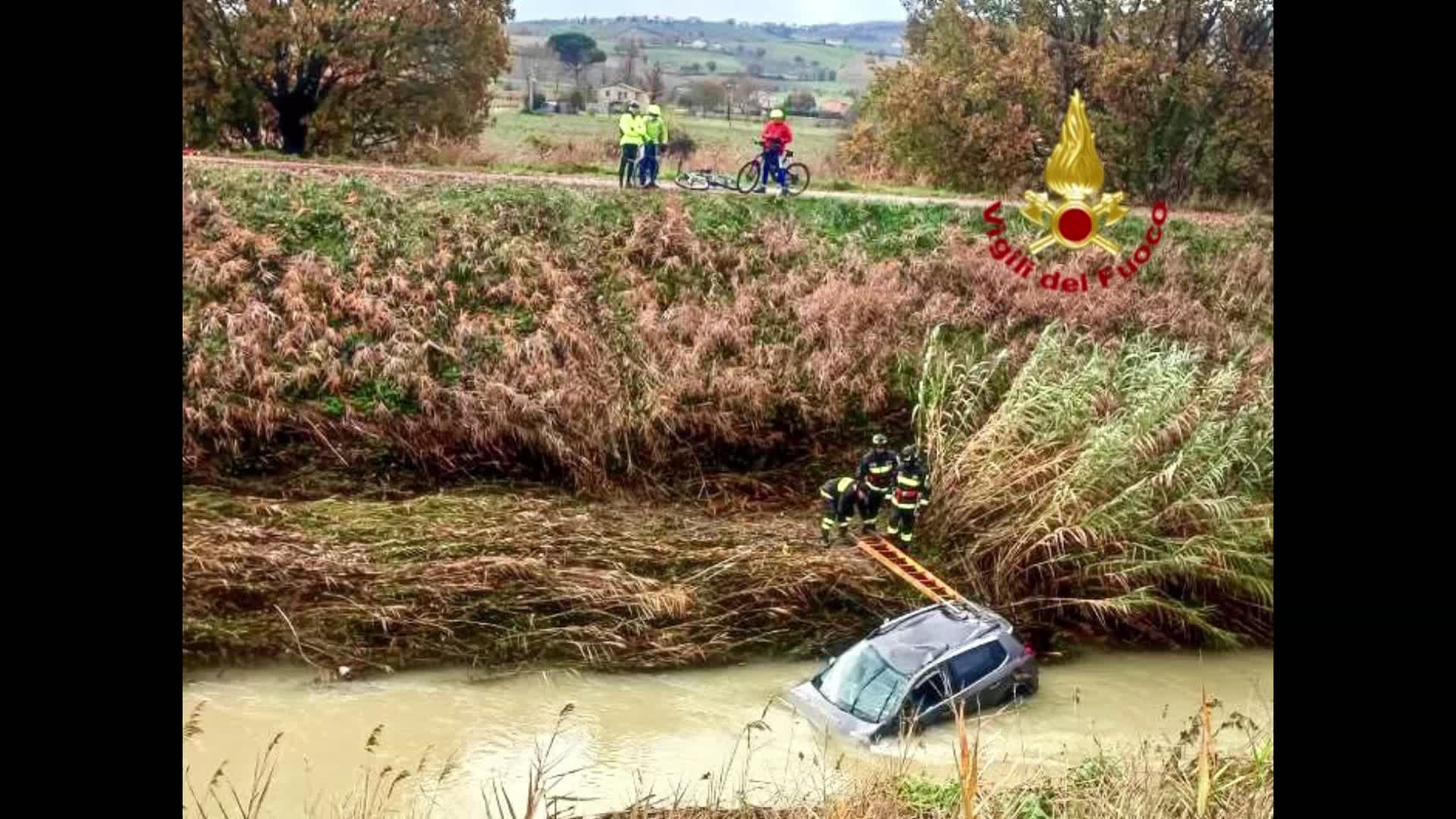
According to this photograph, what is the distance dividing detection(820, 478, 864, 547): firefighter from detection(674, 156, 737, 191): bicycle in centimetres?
131

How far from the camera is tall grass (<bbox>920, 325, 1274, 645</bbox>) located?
5.07 m

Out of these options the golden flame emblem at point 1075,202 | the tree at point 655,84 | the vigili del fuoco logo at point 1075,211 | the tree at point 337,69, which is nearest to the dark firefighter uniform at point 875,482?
the vigili del fuoco logo at point 1075,211

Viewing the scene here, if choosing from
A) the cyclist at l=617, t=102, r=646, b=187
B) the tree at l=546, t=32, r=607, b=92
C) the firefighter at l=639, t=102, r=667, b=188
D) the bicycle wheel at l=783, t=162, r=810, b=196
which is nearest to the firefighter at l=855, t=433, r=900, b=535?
the bicycle wheel at l=783, t=162, r=810, b=196

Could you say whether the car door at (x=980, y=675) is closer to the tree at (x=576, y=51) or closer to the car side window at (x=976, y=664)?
the car side window at (x=976, y=664)

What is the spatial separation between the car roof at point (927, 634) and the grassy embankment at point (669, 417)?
0.34 feet

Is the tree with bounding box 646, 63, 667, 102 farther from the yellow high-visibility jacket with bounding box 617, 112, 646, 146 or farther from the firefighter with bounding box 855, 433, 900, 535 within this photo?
the firefighter with bounding box 855, 433, 900, 535

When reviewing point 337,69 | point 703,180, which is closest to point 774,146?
point 703,180

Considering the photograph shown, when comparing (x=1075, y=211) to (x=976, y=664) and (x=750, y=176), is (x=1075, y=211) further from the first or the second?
(x=976, y=664)

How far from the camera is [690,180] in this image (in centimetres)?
553

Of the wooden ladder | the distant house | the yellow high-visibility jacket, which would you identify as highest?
the distant house

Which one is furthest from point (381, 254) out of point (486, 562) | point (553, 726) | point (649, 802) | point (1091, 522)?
point (1091, 522)

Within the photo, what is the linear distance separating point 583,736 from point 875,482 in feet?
4.67

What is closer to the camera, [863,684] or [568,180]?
[863,684]
